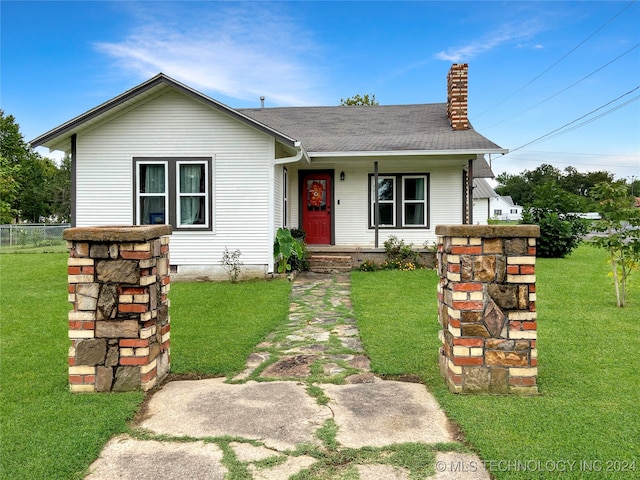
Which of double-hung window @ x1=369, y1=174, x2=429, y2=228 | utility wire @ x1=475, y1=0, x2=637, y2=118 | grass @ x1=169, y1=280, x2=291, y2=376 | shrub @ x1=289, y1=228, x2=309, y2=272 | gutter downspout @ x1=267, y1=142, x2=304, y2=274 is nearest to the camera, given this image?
grass @ x1=169, y1=280, x2=291, y2=376

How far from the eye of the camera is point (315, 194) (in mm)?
12164

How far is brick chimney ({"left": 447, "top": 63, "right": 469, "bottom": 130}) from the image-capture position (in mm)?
12422

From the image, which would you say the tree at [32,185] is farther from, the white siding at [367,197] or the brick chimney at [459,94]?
the brick chimney at [459,94]

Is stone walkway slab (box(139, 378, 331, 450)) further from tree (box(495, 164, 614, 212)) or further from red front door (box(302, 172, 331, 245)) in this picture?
tree (box(495, 164, 614, 212))

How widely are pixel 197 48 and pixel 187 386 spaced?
1101 cm

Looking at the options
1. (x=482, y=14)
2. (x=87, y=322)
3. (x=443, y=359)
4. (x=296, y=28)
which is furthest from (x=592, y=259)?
(x=87, y=322)

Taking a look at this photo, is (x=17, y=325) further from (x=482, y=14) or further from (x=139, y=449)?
(x=482, y=14)

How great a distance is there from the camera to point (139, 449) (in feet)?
8.20

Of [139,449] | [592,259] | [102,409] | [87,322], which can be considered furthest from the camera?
[592,259]

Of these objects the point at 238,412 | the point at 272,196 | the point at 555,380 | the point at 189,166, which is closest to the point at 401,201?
the point at 272,196

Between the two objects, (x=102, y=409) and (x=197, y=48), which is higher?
(x=197, y=48)

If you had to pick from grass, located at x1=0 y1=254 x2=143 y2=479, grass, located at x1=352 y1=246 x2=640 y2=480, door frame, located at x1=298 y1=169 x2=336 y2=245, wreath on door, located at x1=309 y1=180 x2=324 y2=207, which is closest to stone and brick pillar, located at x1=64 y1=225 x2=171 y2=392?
grass, located at x1=0 y1=254 x2=143 y2=479

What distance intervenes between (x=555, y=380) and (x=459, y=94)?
34.1 ft

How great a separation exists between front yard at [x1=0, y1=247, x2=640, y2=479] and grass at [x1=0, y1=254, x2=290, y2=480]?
0.03 feet
